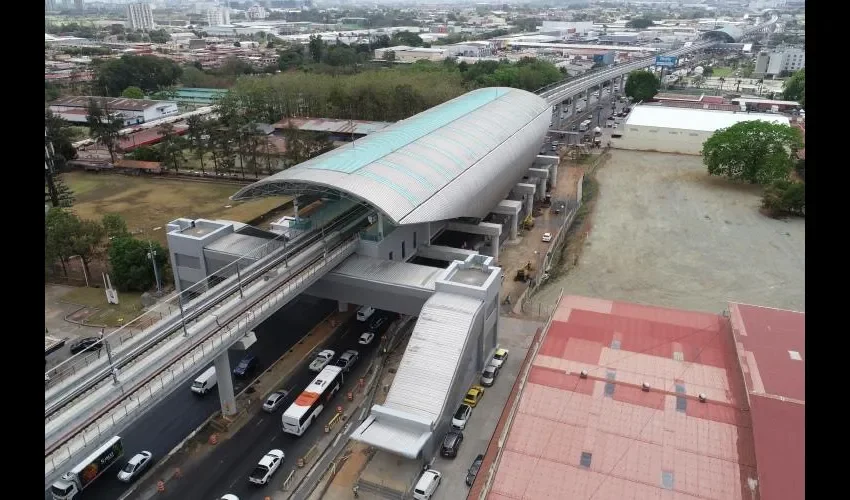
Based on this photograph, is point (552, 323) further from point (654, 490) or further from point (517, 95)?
point (517, 95)

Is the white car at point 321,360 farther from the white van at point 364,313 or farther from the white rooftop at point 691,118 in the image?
the white rooftop at point 691,118

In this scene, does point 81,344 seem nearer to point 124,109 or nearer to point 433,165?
point 433,165

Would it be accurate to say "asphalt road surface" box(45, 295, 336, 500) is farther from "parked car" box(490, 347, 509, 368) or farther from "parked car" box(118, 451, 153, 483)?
"parked car" box(490, 347, 509, 368)

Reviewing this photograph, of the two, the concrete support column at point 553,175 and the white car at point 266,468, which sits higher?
the concrete support column at point 553,175

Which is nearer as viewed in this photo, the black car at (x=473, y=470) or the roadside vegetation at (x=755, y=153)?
the black car at (x=473, y=470)

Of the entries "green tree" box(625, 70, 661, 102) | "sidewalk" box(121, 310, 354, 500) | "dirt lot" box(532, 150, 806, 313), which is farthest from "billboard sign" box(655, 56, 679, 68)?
"sidewalk" box(121, 310, 354, 500)

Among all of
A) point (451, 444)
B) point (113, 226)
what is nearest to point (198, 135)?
point (113, 226)

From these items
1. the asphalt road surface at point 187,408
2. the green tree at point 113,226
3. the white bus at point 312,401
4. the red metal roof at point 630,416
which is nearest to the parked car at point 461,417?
the red metal roof at point 630,416
